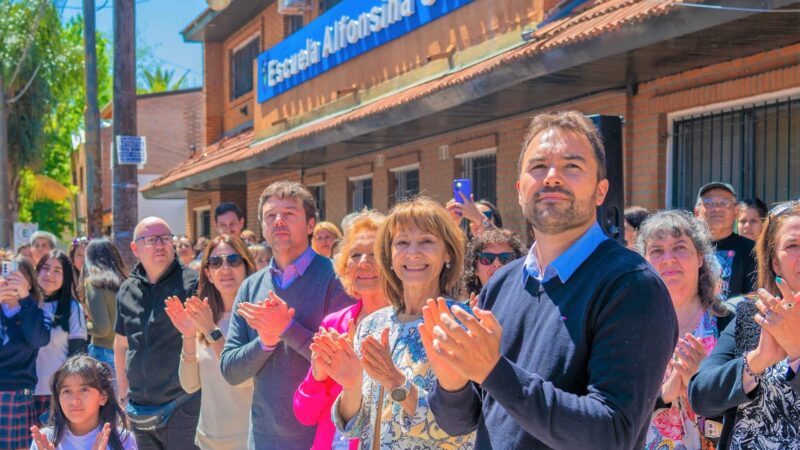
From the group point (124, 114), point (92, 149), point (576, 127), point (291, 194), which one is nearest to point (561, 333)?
point (576, 127)

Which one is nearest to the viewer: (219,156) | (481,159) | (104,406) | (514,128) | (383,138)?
(104,406)

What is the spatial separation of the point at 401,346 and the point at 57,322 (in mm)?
4771

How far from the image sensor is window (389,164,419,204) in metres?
12.9

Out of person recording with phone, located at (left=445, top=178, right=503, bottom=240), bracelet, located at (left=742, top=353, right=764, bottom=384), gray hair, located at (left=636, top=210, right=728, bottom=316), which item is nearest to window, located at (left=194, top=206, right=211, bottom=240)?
person recording with phone, located at (left=445, top=178, right=503, bottom=240)

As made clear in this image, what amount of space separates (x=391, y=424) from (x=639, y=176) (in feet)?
18.5

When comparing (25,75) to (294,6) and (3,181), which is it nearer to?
(3,181)

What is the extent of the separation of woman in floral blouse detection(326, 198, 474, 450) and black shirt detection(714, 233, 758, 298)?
2293 mm

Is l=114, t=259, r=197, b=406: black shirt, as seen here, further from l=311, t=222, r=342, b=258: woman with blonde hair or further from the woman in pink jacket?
l=311, t=222, r=342, b=258: woman with blonde hair

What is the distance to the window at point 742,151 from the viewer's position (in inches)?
277

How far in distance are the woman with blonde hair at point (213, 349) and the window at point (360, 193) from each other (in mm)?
8842

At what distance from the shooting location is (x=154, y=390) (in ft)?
18.7

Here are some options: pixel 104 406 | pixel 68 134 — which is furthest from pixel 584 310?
pixel 68 134

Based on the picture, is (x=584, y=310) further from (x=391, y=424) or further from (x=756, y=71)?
(x=756, y=71)

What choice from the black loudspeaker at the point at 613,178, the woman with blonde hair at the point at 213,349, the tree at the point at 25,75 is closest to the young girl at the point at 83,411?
the woman with blonde hair at the point at 213,349
